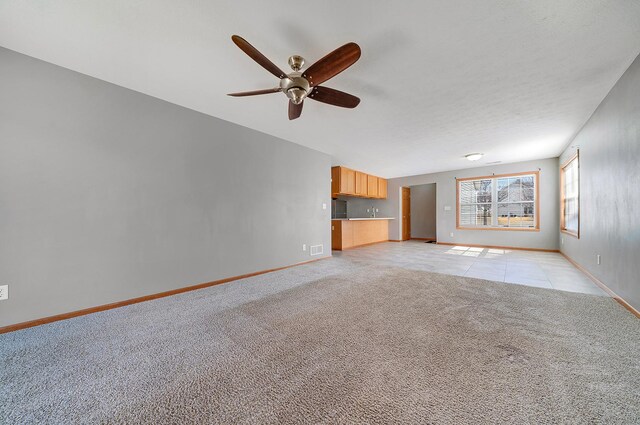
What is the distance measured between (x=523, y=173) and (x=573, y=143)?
79.5 inches

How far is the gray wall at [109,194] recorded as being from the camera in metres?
2.05

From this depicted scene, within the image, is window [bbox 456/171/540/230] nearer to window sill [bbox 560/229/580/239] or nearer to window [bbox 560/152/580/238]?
window [bbox 560/152/580/238]

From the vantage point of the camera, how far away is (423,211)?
9.23m

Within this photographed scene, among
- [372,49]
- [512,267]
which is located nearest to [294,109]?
[372,49]

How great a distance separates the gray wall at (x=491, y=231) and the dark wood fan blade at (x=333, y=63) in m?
6.76

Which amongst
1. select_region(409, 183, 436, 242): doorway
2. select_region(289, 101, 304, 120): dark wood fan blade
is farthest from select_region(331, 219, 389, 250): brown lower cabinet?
select_region(289, 101, 304, 120): dark wood fan blade

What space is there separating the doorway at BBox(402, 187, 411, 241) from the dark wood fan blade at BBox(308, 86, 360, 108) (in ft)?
22.8

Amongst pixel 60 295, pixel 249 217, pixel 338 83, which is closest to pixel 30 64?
pixel 60 295

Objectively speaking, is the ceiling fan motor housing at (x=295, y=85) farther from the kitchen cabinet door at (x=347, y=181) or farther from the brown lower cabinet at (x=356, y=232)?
the brown lower cabinet at (x=356, y=232)

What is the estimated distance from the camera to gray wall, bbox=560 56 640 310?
2.17m

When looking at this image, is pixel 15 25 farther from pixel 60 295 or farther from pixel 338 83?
pixel 338 83

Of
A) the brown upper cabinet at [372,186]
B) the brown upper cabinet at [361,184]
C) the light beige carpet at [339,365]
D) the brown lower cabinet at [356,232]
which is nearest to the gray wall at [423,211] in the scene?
the brown lower cabinet at [356,232]

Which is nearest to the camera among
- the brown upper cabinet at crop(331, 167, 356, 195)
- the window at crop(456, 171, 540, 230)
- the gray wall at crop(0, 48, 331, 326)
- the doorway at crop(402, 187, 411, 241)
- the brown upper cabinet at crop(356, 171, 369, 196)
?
the gray wall at crop(0, 48, 331, 326)

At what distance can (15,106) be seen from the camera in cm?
204
